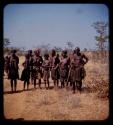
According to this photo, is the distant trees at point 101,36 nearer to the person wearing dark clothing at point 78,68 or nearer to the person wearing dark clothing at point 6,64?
the person wearing dark clothing at point 78,68

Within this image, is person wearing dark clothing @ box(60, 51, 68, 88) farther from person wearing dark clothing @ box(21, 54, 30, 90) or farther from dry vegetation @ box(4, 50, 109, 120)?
person wearing dark clothing @ box(21, 54, 30, 90)

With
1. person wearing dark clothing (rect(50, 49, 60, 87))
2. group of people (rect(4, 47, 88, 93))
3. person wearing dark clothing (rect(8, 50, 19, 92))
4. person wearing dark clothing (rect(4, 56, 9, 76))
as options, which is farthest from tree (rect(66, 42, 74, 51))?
person wearing dark clothing (rect(4, 56, 9, 76))

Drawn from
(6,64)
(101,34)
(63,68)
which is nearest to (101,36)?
(101,34)

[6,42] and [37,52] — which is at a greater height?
[6,42]

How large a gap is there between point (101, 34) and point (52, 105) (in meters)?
1.03

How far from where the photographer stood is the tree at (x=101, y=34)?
164 inches

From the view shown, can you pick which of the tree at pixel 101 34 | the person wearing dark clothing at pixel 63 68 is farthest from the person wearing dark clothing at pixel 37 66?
the tree at pixel 101 34

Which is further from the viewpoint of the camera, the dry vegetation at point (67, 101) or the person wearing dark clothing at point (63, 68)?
the person wearing dark clothing at point (63, 68)

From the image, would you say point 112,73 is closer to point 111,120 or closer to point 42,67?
point 111,120

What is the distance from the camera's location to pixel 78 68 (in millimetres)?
4375

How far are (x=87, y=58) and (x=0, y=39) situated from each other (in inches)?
42.4

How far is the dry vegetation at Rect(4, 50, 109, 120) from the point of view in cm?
422

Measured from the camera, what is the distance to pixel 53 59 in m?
4.34

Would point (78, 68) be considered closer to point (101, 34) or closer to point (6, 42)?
point (101, 34)
